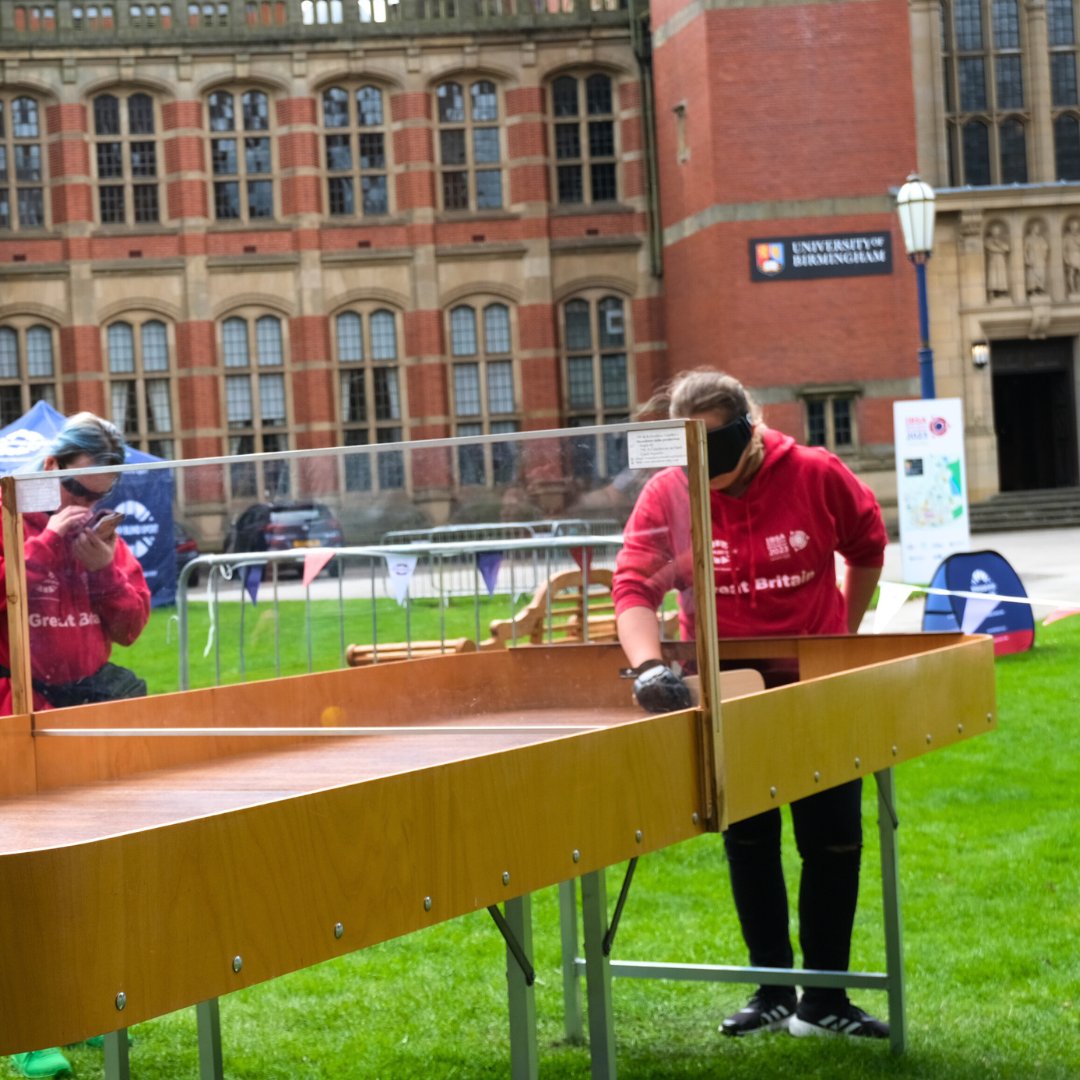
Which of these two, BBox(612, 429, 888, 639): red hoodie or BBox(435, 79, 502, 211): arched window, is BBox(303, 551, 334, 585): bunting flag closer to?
BBox(612, 429, 888, 639): red hoodie

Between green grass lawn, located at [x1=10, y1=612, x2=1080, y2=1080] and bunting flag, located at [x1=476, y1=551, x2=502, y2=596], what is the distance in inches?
39.1

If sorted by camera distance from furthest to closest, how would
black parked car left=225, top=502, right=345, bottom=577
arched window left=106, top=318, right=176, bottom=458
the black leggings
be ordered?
arched window left=106, top=318, right=176, bottom=458 → the black leggings → black parked car left=225, top=502, right=345, bottom=577

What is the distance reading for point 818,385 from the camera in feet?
97.1

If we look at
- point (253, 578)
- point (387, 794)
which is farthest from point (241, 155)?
point (387, 794)

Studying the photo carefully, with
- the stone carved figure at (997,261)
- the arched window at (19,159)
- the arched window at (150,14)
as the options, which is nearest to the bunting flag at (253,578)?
the stone carved figure at (997,261)

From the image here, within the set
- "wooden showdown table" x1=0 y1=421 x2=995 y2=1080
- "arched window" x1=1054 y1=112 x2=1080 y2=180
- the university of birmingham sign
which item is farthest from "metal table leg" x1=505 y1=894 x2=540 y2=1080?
"arched window" x1=1054 y1=112 x2=1080 y2=180

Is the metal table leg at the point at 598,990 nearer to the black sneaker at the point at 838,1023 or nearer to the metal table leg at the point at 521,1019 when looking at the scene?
the metal table leg at the point at 521,1019

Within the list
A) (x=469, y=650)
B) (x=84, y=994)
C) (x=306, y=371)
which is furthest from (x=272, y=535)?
(x=306, y=371)

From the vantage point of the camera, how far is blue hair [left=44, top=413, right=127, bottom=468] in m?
4.13

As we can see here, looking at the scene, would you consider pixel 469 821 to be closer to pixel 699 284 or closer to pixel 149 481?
pixel 149 481

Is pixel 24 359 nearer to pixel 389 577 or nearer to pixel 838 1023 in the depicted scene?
pixel 389 577

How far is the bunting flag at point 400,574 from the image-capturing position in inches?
181

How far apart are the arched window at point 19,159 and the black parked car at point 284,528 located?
2988 cm

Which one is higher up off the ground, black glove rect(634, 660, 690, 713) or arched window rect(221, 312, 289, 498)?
arched window rect(221, 312, 289, 498)
